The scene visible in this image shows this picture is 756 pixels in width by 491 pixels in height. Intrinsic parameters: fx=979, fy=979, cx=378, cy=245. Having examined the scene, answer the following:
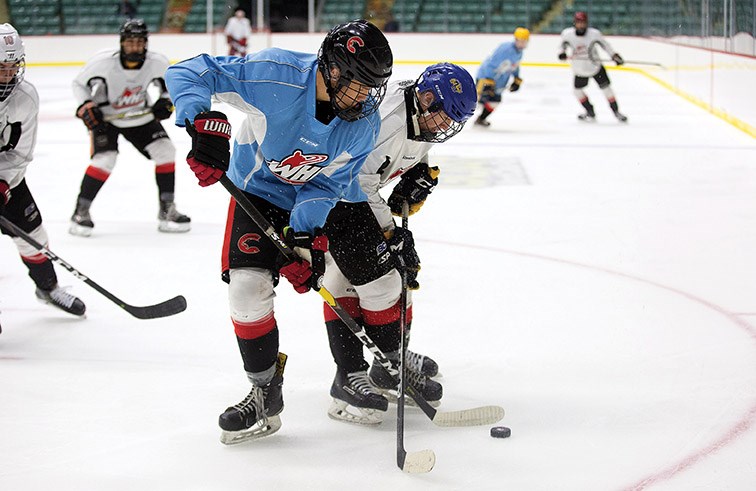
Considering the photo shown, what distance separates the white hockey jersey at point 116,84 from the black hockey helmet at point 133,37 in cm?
3

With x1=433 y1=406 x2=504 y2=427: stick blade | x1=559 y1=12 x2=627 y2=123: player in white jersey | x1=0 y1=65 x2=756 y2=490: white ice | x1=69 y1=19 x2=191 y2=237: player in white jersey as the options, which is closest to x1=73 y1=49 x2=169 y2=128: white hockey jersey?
x1=69 y1=19 x2=191 y2=237: player in white jersey

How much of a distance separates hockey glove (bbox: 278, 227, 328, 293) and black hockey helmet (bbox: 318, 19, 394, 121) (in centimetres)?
30

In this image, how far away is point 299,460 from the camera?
7.13 ft

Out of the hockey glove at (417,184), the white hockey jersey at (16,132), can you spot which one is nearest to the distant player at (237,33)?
the white hockey jersey at (16,132)

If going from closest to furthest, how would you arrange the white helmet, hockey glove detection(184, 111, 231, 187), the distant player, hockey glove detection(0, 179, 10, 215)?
hockey glove detection(184, 111, 231, 187) < the white helmet < hockey glove detection(0, 179, 10, 215) < the distant player

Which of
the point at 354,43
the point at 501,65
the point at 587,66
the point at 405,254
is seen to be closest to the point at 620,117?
the point at 587,66

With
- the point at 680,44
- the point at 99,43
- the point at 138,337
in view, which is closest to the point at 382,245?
the point at 138,337

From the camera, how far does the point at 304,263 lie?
220cm

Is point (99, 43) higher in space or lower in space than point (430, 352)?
higher

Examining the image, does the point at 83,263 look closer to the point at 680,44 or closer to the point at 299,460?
the point at 299,460

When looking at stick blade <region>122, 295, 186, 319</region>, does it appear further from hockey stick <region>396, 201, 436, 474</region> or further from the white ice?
hockey stick <region>396, 201, 436, 474</region>

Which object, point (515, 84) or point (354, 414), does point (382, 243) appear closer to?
point (354, 414)

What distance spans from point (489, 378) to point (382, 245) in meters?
0.60

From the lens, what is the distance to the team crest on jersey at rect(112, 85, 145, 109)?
177 inches
